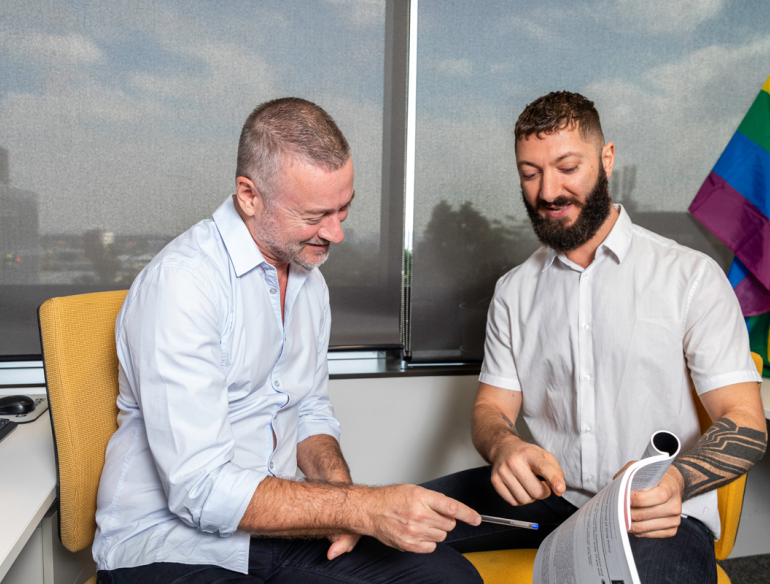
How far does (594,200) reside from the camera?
58.2 inches

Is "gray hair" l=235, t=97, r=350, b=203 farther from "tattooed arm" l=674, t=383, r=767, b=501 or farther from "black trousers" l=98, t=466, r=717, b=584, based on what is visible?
"tattooed arm" l=674, t=383, r=767, b=501

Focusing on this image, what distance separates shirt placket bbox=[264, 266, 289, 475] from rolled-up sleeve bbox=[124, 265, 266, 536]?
225 mm

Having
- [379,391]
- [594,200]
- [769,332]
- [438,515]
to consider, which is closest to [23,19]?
[379,391]

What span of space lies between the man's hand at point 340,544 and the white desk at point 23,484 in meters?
0.54

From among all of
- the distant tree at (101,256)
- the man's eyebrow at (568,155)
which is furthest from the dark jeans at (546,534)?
the distant tree at (101,256)

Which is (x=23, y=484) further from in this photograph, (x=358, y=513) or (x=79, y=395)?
(x=358, y=513)

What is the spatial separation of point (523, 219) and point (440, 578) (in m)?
1.41

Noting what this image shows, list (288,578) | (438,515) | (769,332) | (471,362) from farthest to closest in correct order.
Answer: (471,362) → (769,332) → (288,578) → (438,515)

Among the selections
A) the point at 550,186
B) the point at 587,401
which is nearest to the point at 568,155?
the point at 550,186

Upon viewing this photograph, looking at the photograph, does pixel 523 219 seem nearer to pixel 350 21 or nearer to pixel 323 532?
pixel 350 21

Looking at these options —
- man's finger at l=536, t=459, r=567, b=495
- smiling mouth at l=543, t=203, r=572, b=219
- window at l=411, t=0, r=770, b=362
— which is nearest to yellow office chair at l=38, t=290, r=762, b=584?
man's finger at l=536, t=459, r=567, b=495

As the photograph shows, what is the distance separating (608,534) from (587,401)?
0.65 m

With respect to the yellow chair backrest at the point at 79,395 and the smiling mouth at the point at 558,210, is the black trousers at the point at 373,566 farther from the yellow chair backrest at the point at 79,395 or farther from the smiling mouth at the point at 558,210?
the smiling mouth at the point at 558,210

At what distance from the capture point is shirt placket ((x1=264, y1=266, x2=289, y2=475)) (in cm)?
129
